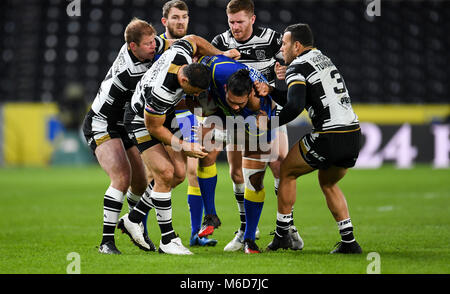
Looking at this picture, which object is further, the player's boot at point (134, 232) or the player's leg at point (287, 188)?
the player's boot at point (134, 232)

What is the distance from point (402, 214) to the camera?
865 cm

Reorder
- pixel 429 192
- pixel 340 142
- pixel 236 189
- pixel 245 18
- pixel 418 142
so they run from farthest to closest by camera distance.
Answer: pixel 418 142
pixel 429 192
pixel 236 189
pixel 245 18
pixel 340 142

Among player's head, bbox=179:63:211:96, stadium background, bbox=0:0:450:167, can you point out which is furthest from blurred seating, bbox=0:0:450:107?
player's head, bbox=179:63:211:96

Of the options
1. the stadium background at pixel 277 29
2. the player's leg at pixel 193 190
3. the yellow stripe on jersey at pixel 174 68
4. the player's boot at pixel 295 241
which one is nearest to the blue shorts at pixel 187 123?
the player's leg at pixel 193 190

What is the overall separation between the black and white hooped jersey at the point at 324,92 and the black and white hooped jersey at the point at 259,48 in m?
1.10

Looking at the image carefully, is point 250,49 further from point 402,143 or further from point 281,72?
point 402,143

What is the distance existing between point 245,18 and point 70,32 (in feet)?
54.6

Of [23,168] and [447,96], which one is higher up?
[447,96]

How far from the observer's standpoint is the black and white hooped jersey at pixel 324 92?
17.8 feet

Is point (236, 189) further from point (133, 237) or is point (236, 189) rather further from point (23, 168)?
point (23, 168)

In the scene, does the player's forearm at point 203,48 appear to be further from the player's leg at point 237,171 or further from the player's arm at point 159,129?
the player's leg at point 237,171

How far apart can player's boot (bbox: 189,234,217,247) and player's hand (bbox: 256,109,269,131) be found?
1288mm

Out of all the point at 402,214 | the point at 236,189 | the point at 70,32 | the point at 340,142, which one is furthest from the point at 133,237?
the point at 70,32

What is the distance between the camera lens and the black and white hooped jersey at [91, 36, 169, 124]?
227 inches
